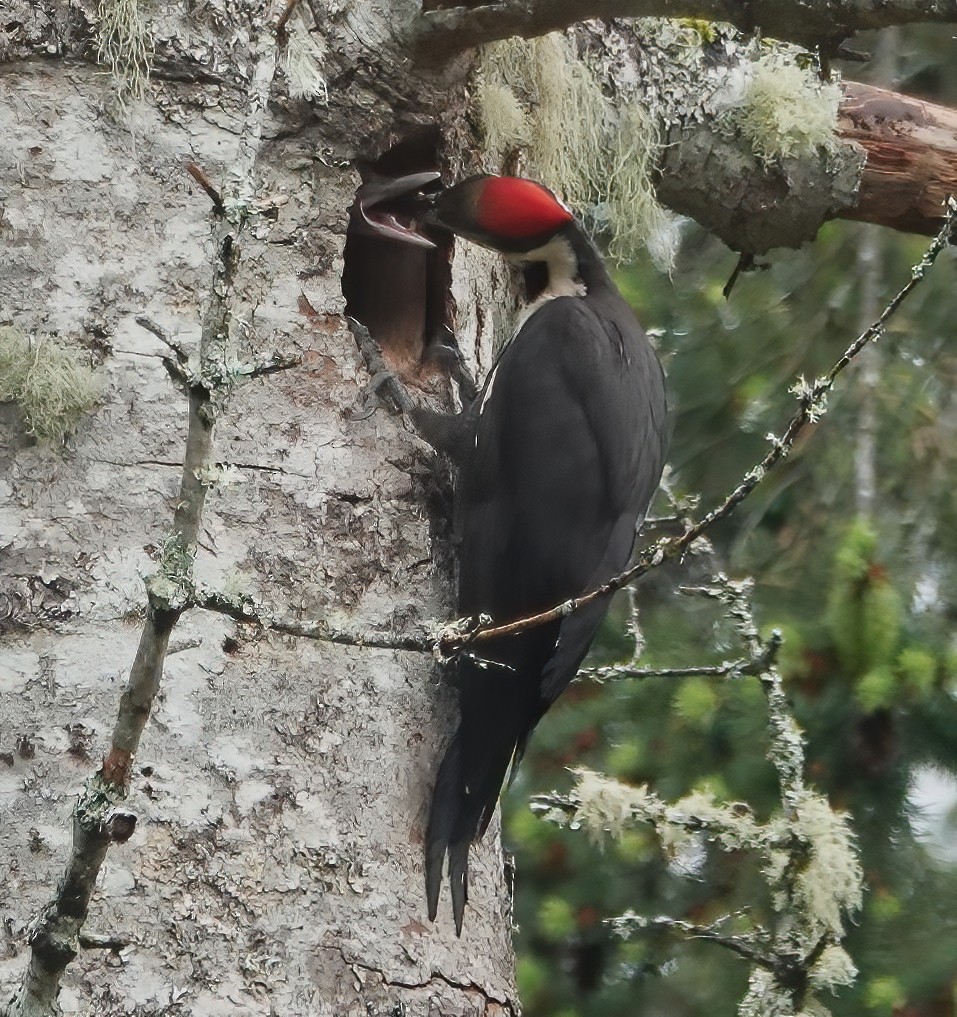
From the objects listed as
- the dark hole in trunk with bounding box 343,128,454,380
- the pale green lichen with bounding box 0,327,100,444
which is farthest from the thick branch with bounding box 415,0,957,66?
the pale green lichen with bounding box 0,327,100,444

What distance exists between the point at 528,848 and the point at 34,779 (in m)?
2.14

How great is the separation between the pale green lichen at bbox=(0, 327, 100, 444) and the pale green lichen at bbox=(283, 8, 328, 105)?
55 centimetres

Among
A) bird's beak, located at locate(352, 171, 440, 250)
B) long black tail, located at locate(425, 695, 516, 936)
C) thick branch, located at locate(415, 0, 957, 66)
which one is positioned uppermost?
thick branch, located at locate(415, 0, 957, 66)

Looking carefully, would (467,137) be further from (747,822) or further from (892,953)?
(892,953)

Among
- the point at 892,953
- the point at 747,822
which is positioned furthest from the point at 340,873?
the point at 892,953

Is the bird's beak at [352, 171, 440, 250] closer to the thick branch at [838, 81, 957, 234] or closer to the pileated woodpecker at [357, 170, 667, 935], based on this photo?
the pileated woodpecker at [357, 170, 667, 935]

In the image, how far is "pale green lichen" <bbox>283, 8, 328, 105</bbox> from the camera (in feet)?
7.39

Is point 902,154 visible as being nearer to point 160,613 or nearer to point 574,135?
point 574,135

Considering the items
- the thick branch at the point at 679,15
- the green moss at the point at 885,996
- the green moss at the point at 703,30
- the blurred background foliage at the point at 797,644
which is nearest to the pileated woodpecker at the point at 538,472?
the thick branch at the point at 679,15

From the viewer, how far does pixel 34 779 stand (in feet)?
6.10

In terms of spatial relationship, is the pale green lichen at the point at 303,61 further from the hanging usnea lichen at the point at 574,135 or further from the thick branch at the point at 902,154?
the thick branch at the point at 902,154

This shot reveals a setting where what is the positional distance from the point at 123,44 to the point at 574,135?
102 cm

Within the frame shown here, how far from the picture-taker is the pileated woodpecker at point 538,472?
2.47 meters

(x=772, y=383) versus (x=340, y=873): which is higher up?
(x=340, y=873)
